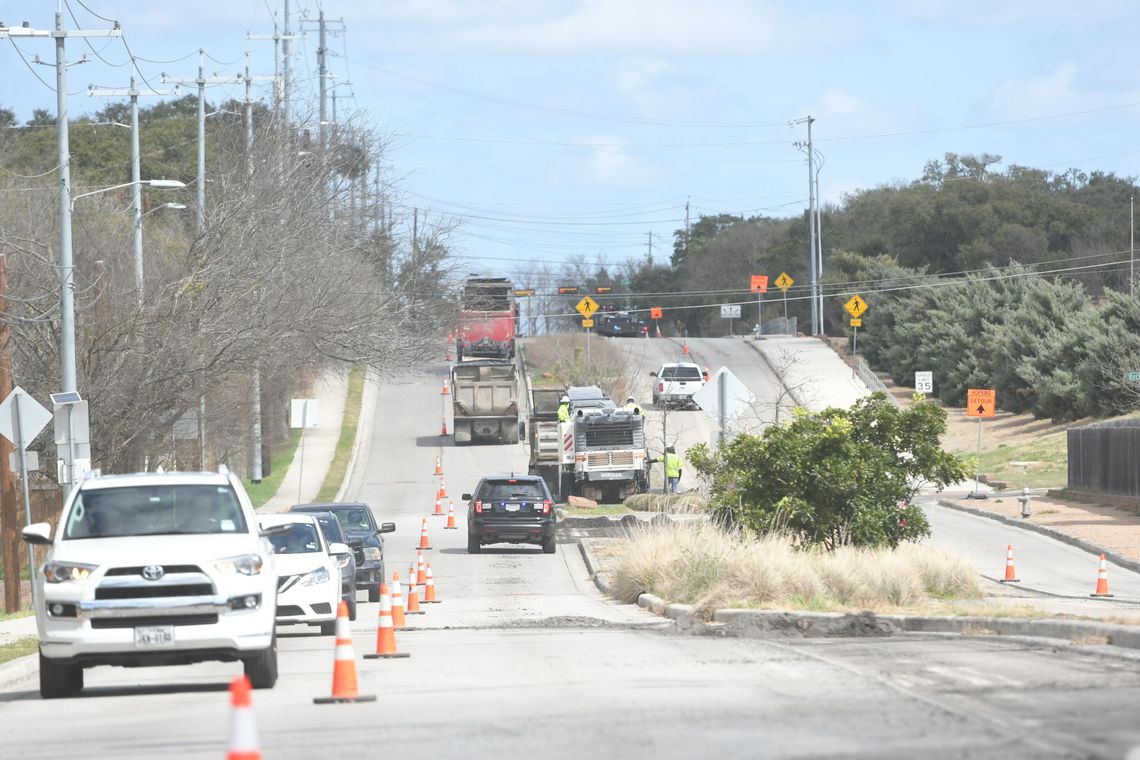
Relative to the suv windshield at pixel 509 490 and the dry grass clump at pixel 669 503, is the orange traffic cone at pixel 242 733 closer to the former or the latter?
the dry grass clump at pixel 669 503

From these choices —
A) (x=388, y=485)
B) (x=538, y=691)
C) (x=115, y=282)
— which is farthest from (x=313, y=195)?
(x=538, y=691)

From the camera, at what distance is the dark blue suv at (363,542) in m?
25.9

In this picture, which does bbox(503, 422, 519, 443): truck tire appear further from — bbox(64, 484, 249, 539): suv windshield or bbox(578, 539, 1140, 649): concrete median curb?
bbox(64, 484, 249, 539): suv windshield

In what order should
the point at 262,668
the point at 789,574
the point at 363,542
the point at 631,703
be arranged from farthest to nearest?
1. the point at 363,542
2. the point at 789,574
3. the point at 262,668
4. the point at 631,703

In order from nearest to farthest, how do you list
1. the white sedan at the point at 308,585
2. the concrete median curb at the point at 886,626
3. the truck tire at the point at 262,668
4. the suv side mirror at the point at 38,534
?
the truck tire at the point at 262,668
the suv side mirror at the point at 38,534
the concrete median curb at the point at 886,626
the white sedan at the point at 308,585

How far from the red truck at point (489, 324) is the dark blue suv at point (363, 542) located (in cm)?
4094

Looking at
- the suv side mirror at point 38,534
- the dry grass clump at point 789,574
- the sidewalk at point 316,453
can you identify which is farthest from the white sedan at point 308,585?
the sidewalk at point 316,453

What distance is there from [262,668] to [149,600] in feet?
3.52

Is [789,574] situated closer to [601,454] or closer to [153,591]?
[153,591]

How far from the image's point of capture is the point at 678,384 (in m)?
63.8

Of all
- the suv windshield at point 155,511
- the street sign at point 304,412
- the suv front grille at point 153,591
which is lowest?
the suv front grille at point 153,591

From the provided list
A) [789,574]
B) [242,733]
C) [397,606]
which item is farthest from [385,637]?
[242,733]

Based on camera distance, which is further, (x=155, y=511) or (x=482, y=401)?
(x=482, y=401)

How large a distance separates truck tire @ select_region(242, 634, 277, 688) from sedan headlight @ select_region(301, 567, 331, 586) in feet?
21.6
